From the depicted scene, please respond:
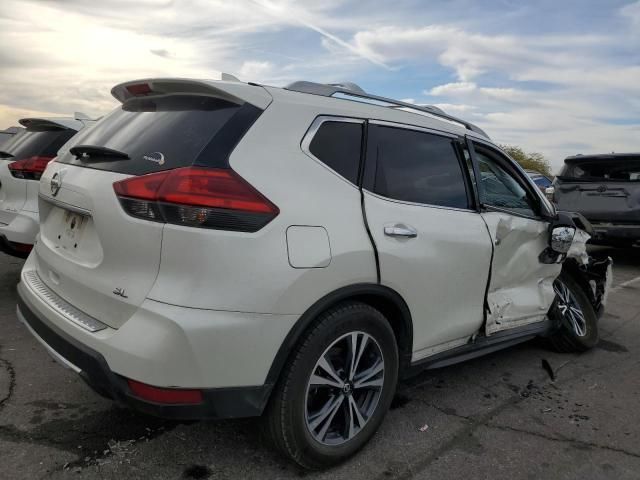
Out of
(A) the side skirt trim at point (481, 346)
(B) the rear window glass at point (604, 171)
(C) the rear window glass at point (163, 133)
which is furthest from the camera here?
(B) the rear window glass at point (604, 171)

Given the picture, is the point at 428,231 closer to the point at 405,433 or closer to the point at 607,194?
the point at 405,433

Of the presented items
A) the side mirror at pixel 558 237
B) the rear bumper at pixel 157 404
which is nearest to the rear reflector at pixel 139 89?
the rear bumper at pixel 157 404

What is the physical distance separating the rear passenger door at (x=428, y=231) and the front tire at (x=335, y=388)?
0.26 metres

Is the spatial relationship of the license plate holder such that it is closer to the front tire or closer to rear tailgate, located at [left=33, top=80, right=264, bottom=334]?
rear tailgate, located at [left=33, top=80, right=264, bottom=334]

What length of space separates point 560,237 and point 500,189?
67cm

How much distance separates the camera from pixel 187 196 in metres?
2.11

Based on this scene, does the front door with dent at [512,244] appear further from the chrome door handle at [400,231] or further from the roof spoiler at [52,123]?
the roof spoiler at [52,123]

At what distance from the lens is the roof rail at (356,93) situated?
276cm

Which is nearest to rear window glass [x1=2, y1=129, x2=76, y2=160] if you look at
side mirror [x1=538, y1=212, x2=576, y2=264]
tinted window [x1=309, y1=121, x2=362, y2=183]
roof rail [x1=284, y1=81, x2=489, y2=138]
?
roof rail [x1=284, y1=81, x2=489, y2=138]

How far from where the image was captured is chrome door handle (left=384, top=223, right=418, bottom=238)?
8.71 feet

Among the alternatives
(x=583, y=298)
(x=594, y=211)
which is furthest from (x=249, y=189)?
(x=594, y=211)

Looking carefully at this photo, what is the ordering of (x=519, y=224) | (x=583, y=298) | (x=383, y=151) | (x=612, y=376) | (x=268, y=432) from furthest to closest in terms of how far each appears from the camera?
(x=583, y=298), (x=612, y=376), (x=519, y=224), (x=383, y=151), (x=268, y=432)

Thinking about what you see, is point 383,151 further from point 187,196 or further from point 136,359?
point 136,359

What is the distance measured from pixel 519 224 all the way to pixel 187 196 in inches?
96.7
